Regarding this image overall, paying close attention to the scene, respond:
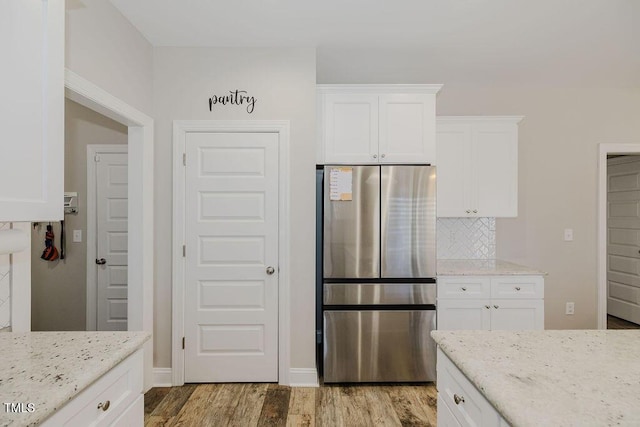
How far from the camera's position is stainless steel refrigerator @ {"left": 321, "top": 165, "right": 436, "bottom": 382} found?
255 centimetres

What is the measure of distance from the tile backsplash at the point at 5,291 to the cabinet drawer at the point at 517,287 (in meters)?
3.02

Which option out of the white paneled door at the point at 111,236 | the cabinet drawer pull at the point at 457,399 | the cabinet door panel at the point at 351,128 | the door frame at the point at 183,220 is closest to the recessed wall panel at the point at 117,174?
the white paneled door at the point at 111,236

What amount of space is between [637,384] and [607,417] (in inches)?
10.2

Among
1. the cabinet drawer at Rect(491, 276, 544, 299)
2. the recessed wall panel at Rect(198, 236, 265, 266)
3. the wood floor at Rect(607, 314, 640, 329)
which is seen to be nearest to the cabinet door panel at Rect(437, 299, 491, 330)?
the cabinet drawer at Rect(491, 276, 544, 299)

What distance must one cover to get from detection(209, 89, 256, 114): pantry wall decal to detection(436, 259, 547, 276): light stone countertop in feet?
6.50

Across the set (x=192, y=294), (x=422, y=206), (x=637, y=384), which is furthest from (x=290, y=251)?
(x=637, y=384)

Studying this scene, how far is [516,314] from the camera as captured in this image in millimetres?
2682

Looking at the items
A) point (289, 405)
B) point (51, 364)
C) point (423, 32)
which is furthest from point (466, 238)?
point (51, 364)

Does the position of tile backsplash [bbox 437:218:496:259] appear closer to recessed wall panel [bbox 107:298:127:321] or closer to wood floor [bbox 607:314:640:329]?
wood floor [bbox 607:314:640:329]

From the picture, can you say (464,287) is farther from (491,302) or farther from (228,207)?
(228,207)

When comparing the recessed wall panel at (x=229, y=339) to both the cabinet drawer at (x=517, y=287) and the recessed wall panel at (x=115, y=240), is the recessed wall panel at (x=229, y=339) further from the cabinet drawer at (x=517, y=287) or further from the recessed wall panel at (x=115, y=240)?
the cabinet drawer at (x=517, y=287)

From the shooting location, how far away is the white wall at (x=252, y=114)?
258 cm

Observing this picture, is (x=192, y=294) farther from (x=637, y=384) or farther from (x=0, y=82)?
(x=637, y=384)

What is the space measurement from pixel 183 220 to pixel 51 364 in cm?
159
